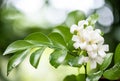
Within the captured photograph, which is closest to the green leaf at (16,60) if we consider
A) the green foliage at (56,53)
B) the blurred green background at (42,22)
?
the green foliage at (56,53)

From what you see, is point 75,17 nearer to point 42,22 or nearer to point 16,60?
point 16,60

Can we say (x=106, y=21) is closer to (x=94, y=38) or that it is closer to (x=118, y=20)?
(x=118, y=20)

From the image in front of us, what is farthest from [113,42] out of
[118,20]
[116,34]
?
[118,20]

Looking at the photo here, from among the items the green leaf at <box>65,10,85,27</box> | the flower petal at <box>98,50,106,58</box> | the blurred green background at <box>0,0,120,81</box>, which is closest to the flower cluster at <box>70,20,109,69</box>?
the flower petal at <box>98,50,106,58</box>

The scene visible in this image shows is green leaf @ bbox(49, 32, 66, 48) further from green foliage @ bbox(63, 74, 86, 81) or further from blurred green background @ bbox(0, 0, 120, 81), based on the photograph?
blurred green background @ bbox(0, 0, 120, 81)

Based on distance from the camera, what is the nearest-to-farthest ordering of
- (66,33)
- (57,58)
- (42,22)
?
(57,58)
(66,33)
(42,22)

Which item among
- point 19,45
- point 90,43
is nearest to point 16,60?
point 19,45

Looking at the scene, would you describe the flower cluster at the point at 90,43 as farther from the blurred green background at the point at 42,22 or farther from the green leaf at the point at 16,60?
the blurred green background at the point at 42,22
